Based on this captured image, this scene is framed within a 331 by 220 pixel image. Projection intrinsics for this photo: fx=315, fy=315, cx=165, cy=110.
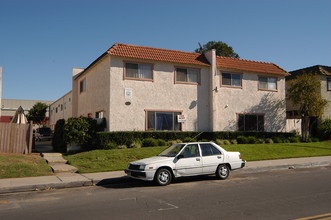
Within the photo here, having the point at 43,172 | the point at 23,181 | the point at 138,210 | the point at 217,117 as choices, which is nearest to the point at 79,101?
the point at 217,117

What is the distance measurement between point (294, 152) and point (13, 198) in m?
15.9

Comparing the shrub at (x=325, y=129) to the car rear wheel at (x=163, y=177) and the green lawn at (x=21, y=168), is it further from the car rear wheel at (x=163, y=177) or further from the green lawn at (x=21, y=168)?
the green lawn at (x=21, y=168)

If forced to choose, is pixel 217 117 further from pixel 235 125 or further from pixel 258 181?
pixel 258 181

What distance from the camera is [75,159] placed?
14.9 metres

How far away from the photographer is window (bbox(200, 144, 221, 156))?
443 inches

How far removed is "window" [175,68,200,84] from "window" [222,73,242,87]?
7.13 feet

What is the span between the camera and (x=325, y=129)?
84.4ft

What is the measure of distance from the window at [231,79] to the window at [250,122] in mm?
2341

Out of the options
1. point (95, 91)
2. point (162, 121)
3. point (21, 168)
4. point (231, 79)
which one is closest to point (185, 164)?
point (21, 168)

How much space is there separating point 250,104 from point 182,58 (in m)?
6.42

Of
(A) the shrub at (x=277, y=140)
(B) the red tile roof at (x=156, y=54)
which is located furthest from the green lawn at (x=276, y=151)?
(B) the red tile roof at (x=156, y=54)

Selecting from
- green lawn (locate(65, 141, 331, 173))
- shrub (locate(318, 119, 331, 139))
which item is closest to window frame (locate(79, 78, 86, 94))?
Result: green lawn (locate(65, 141, 331, 173))

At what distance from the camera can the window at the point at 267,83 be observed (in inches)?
946

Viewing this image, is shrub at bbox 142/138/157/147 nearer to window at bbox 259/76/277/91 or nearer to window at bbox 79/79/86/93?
window at bbox 79/79/86/93
